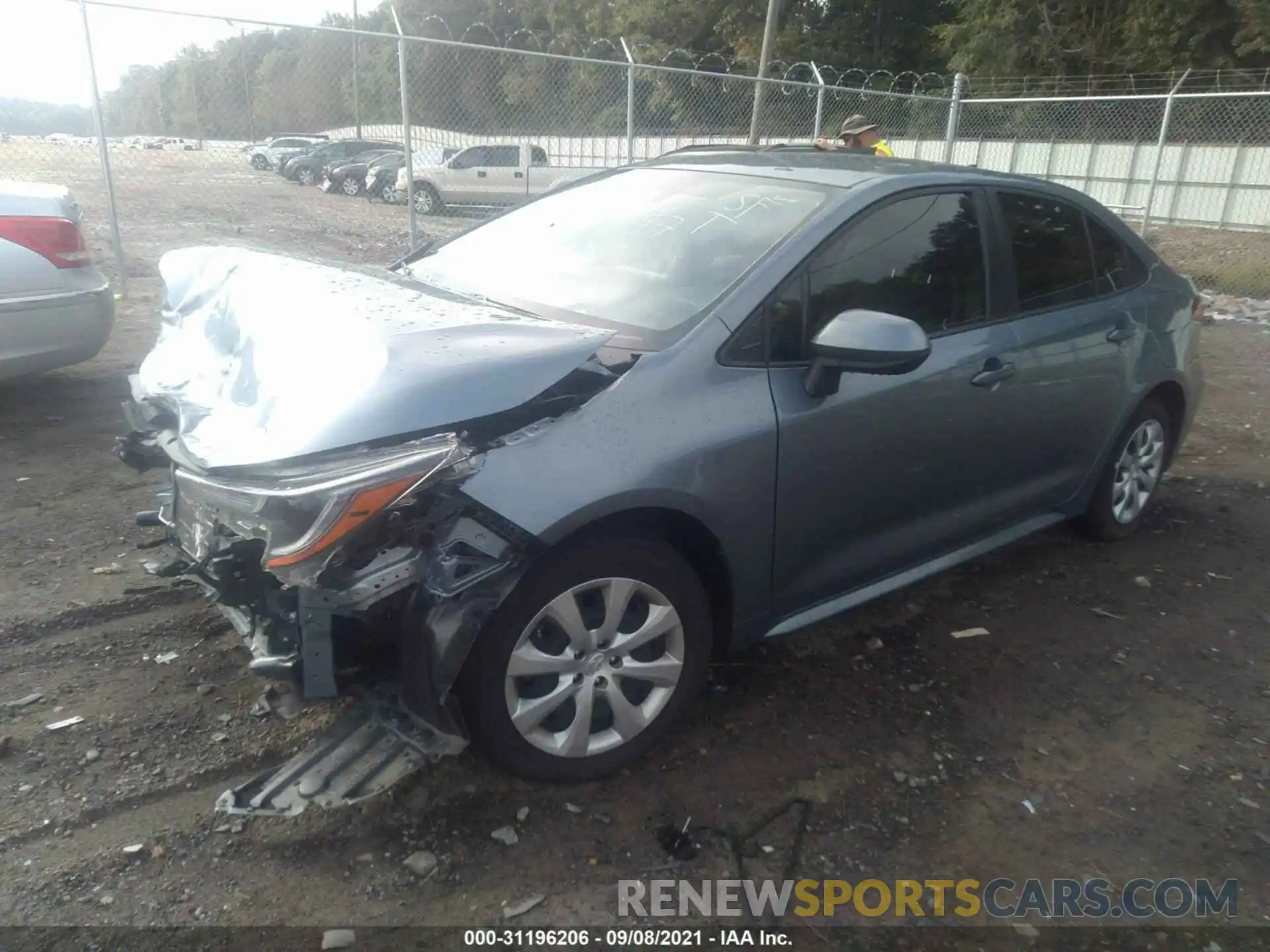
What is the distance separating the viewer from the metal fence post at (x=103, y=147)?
717cm

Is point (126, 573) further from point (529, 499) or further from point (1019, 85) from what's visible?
point (1019, 85)

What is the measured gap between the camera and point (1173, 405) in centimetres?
449

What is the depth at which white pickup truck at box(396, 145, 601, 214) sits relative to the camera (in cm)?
Result: 1045

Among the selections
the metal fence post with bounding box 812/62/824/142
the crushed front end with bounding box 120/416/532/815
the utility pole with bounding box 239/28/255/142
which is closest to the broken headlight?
the crushed front end with bounding box 120/416/532/815

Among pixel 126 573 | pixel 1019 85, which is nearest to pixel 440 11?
pixel 1019 85

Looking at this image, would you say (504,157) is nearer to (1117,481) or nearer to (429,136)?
(429,136)

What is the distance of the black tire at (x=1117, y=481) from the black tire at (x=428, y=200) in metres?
7.68

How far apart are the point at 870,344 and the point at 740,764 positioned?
1282 millimetres

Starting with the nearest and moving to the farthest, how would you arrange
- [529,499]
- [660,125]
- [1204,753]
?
[529,499], [1204,753], [660,125]

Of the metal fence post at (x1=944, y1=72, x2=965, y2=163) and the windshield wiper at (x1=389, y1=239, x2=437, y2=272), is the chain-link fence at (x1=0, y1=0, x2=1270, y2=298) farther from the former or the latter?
the windshield wiper at (x1=389, y1=239, x2=437, y2=272)

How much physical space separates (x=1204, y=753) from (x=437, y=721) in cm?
241

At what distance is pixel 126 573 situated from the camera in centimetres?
368

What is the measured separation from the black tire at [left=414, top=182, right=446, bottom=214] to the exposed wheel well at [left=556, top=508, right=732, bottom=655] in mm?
8148

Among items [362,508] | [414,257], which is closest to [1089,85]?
[414,257]
